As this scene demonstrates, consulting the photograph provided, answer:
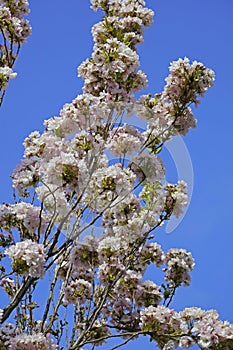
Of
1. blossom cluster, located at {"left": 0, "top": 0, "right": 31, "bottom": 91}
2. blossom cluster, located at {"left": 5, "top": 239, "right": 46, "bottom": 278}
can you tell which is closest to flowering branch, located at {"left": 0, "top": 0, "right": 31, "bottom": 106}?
blossom cluster, located at {"left": 0, "top": 0, "right": 31, "bottom": 91}

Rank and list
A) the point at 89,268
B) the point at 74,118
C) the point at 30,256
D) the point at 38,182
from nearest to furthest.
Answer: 1. the point at 30,256
2. the point at 38,182
3. the point at 74,118
4. the point at 89,268

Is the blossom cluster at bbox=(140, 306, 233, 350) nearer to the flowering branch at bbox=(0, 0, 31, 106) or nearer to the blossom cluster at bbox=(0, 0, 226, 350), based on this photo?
the blossom cluster at bbox=(0, 0, 226, 350)

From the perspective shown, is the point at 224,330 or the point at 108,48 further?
the point at 108,48

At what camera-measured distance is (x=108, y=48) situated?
537 cm

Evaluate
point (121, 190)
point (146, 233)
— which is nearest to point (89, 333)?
point (146, 233)

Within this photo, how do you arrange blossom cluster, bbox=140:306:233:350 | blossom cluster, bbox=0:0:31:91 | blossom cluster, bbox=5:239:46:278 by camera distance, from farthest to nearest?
1. blossom cluster, bbox=0:0:31:91
2. blossom cluster, bbox=140:306:233:350
3. blossom cluster, bbox=5:239:46:278

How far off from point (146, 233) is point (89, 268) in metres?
0.68

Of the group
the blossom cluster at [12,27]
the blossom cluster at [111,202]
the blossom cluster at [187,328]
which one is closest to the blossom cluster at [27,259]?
the blossom cluster at [111,202]

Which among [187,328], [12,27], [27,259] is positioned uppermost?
[12,27]

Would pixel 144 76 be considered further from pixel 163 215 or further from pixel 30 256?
pixel 30 256

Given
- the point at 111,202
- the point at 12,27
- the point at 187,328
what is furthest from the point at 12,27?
the point at 187,328

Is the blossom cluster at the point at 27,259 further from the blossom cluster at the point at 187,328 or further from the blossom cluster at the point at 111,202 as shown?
the blossom cluster at the point at 187,328

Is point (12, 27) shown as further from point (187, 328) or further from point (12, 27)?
point (187, 328)

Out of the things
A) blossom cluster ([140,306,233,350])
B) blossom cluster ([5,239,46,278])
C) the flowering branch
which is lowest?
blossom cluster ([140,306,233,350])
